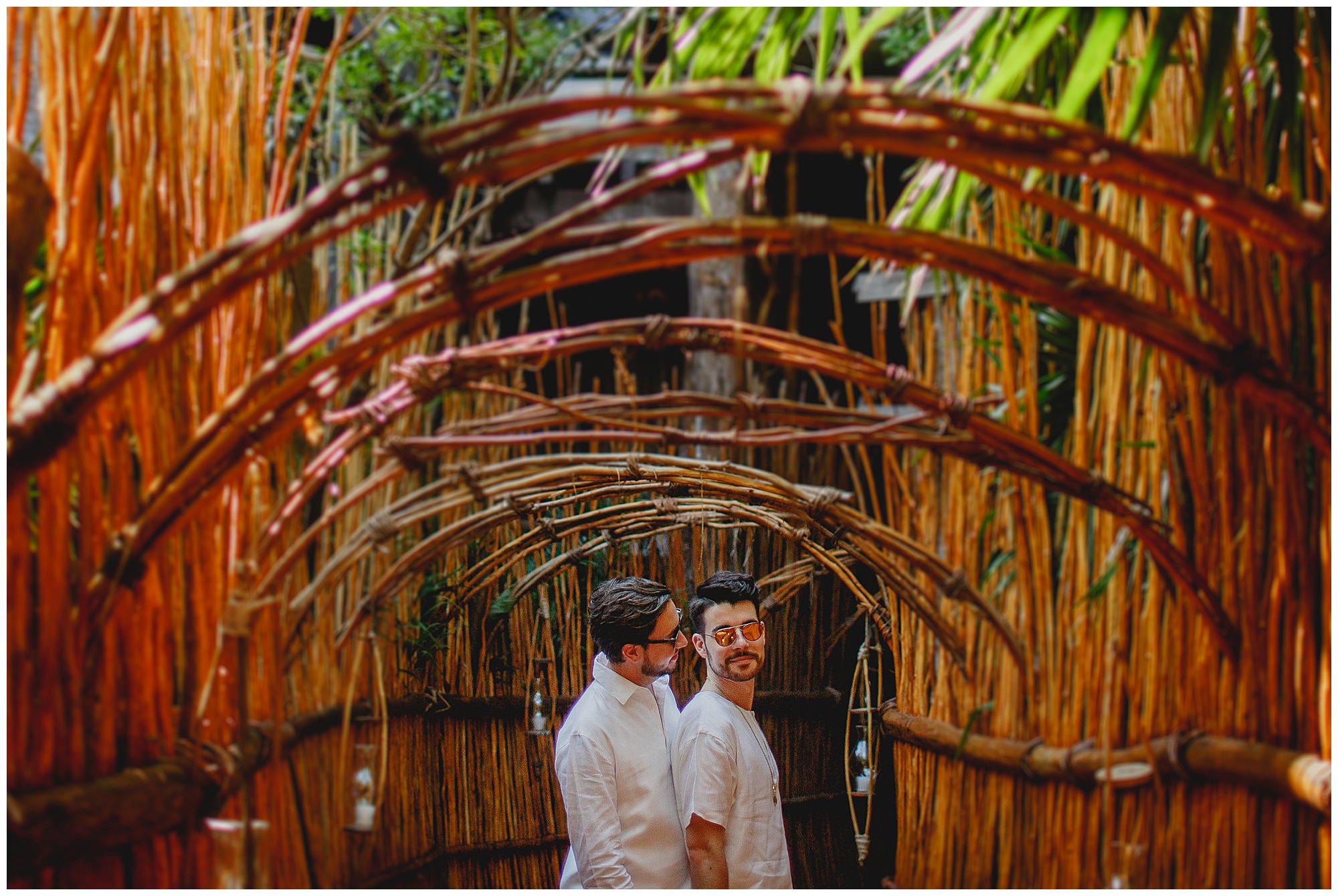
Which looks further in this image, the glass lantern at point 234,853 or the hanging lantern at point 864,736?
the hanging lantern at point 864,736

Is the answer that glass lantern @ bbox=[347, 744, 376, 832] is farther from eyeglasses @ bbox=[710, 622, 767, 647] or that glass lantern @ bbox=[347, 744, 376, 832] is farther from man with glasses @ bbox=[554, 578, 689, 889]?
eyeglasses @ bbox=[710, 622, 767, 647]

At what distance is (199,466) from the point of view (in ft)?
3.59

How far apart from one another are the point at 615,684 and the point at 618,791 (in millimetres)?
240

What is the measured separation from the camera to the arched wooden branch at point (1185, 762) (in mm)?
1113

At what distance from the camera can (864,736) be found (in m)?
4.03

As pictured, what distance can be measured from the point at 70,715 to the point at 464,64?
3.17 meters

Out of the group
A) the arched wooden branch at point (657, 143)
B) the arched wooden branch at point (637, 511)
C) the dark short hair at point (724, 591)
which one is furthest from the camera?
the dark short hair at point (724, 591)

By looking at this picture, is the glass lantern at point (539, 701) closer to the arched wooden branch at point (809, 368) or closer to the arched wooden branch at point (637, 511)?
the arched wooden branch at point (637, 511)

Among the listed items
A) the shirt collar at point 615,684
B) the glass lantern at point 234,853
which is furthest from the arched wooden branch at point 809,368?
the shirt collar at point 615,684

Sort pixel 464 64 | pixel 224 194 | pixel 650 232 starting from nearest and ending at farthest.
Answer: pixel 650 232 → pixel 224 194 → pixel 464 64

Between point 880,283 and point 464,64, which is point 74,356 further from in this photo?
point 464,64

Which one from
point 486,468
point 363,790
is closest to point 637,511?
point 486,468

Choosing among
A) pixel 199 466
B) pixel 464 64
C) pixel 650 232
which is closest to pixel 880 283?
pixel 464 64

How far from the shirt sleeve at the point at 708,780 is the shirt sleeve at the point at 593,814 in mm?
→ 166
